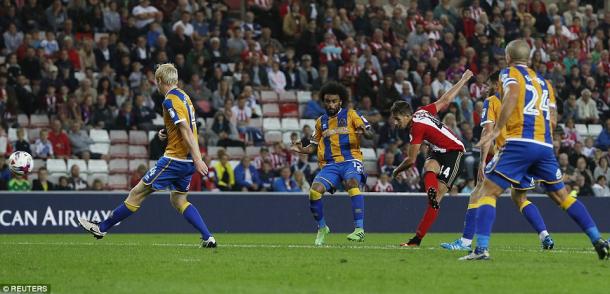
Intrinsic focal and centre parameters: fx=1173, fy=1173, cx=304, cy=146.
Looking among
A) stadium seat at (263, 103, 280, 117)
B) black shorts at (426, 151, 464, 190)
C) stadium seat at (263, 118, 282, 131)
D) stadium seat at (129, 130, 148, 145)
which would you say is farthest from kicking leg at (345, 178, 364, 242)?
stadium seat at (263, 103, 280, 117)

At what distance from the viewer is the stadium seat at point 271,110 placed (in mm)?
29078

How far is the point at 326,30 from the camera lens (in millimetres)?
31141

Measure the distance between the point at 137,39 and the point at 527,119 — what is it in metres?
17.0

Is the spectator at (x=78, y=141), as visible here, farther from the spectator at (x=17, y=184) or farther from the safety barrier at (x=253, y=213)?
the safety barrier at (x=253, y=213)

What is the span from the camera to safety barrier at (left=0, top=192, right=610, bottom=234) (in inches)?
904

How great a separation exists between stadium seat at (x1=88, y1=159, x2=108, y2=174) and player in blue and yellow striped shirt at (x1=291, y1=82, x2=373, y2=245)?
9593 millimetres

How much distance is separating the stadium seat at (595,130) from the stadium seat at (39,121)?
1445 cm

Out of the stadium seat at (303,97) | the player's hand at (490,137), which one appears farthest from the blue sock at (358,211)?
the stadium seat at (303,97)

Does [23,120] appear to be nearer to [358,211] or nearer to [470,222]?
[358,211]

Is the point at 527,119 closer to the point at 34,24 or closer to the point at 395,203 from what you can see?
the point at 395,203

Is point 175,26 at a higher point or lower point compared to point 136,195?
higher

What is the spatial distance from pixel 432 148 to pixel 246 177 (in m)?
10.1

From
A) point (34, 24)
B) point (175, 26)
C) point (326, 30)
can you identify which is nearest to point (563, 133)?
point (326, 30)

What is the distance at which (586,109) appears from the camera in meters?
31.8
